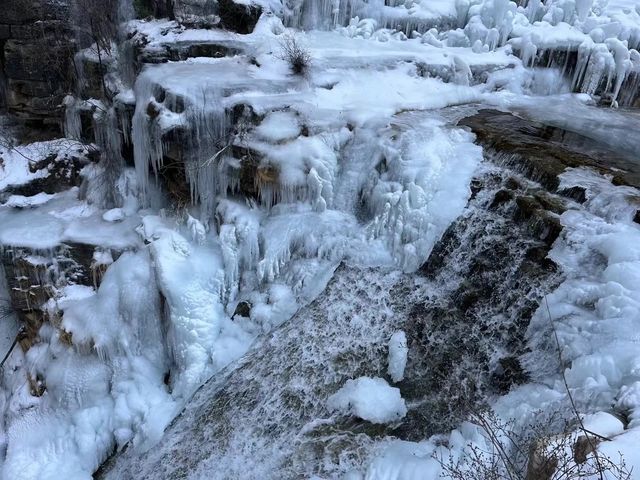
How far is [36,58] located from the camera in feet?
30.7

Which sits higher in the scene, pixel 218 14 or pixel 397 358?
pixel 218 14

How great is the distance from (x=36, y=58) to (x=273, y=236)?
21.5 ft

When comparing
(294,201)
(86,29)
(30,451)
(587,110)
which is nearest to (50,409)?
(30,451)

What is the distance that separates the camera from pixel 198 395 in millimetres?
5402

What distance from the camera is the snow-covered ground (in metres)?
4.25

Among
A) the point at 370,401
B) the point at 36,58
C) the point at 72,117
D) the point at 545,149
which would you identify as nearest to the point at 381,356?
the point at 370,401

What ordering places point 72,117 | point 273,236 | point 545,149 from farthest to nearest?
point 72,117 → point 273,236 → point 545,149

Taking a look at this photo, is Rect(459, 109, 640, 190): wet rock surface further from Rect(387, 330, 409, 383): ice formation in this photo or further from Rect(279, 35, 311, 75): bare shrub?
Rect(279, 35, 311, 75): bare shrub

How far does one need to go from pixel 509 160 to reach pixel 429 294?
1.97 m

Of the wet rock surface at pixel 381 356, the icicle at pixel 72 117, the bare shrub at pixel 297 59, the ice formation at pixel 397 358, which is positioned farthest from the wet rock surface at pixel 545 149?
the icicle at pixel 72 117

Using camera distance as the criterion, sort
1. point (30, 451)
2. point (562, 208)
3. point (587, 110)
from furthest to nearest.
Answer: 1. point (587, 110)
2. point (30, 451)
3. point (562, 208)

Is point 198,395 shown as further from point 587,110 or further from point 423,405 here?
point 587,110

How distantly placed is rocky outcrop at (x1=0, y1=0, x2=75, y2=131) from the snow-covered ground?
1.18 meters

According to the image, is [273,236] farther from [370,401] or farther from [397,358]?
[370,401]
